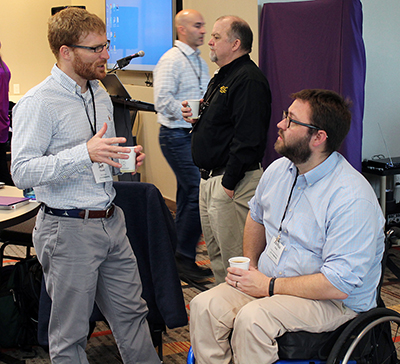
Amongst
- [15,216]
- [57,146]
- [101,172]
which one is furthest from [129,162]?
[15,216]

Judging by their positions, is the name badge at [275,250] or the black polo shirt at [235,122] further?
the black polo shirt at [235,122]

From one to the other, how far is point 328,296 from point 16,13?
24.2 ft

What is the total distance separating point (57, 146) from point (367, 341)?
4.04 ft

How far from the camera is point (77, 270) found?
1.74 metres

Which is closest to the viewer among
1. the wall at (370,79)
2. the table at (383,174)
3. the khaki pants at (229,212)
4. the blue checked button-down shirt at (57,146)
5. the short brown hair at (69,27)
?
the blue checked button-down shirt at (57,146)

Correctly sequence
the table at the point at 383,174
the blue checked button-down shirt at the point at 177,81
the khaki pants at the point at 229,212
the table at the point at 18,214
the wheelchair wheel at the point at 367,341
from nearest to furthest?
the wheelchair wheel at the point at 367,341 → the table at the point at 18,214 → the khaki pants at the point at 229,212 → the blue checked button-down shirt at the point at 177,81 → the table at the point at 383,174

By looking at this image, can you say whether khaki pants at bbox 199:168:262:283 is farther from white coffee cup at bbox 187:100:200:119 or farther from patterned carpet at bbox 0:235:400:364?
patterned carpet at bbox 0:235:400:364

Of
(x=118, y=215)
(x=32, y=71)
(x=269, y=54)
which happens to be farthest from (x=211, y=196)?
(x=32, y=71)

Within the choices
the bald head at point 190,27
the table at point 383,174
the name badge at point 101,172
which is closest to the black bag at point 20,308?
the name badge at point 101,172

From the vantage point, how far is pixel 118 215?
191 centimetres

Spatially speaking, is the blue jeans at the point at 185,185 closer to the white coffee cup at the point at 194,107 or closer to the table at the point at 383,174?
the white coffee cup at the point at 194,107

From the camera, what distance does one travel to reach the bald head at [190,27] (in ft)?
10.9

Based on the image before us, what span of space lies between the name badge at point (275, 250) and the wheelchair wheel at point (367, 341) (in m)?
0.34

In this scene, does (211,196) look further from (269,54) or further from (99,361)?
(269,54)
